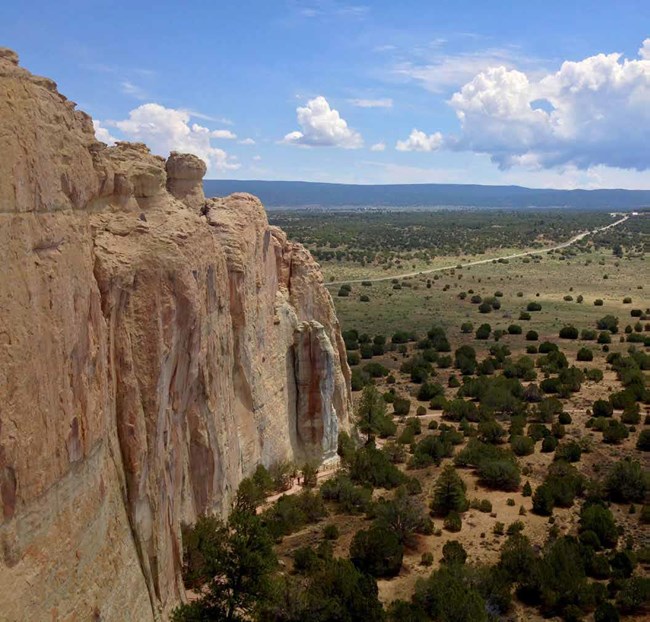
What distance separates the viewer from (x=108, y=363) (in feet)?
44.0

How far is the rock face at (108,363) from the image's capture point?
399 inches

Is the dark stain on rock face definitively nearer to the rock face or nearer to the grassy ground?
the rock face

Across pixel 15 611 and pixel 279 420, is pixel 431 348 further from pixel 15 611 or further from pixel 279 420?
pixel 15 611

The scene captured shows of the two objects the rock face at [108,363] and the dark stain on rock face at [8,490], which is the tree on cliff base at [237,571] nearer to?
the rock face at [108,363]

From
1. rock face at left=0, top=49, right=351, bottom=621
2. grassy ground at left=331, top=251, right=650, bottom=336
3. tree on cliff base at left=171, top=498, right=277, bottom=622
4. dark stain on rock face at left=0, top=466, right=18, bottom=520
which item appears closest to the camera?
dark stain on rock face at left=0, top=466, right=18, bottom=520

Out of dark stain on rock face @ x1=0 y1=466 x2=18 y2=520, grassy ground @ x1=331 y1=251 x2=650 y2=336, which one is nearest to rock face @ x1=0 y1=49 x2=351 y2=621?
dark stain on rock face @ x1=0 y1=466 x2=18 y2=520

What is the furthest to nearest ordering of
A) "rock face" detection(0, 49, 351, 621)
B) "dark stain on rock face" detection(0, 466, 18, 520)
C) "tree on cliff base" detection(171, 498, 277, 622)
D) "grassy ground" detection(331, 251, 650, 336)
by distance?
"grassy ground" detection(331, 251, 650, 336) < "tree on cliff base" detection(171, 498, 277, 622) < "rock face" detection(0, 49, 351, 621) < "dark stain on rock face" detection(0, 466, 18, 520)

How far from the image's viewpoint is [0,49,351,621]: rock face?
10.1 meters

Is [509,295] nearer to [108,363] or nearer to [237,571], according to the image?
[237,571]

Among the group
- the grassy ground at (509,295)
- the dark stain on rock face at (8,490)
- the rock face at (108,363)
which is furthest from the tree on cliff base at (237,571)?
the grassy ground at (509,295)

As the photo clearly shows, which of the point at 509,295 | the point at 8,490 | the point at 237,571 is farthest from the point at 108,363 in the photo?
the point at 509,295

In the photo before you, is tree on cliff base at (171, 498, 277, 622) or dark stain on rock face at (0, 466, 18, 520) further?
tree on cliff base at (171, 498, 277, 622)

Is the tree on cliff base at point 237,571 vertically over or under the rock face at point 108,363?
under

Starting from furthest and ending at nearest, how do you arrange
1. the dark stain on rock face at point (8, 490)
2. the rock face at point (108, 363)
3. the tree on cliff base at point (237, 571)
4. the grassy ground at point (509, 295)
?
the grassy ground at point (509, 295) → the tree on cliff base at point (237, 571) → the rock face at point (108, 363) → the dark stain on rock face at point (8, 490)
